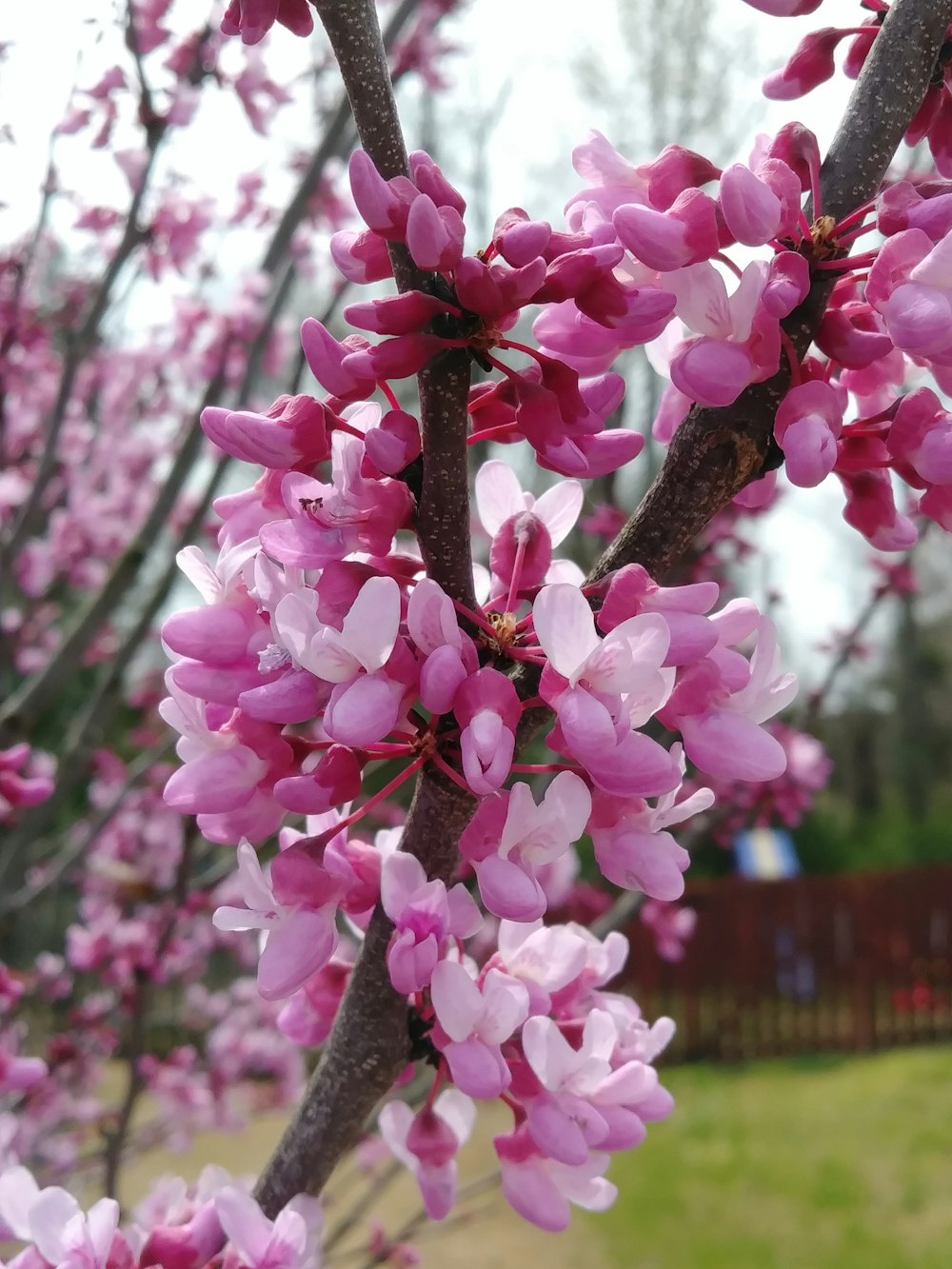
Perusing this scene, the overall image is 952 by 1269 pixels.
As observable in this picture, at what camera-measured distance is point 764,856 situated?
1253 centimetres

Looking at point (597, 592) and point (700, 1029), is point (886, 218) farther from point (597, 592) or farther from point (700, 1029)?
point (700, 1029)

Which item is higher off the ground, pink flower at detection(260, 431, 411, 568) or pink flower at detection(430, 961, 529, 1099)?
pink flower at detection(260, 431, 411, 568)

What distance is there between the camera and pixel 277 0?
83cm

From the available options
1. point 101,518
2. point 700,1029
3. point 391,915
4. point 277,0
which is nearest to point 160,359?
point 101,518

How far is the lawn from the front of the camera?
507 cm

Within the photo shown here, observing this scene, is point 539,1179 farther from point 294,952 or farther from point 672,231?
A: point 672,231

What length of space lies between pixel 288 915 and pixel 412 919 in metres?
0.11

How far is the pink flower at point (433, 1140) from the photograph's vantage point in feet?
Answer: 3.32

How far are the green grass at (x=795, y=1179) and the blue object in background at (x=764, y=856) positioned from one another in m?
4.27

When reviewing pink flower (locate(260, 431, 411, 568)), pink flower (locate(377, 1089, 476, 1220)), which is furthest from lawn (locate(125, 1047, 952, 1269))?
pink flower (locate(260, 431, 411, 568))

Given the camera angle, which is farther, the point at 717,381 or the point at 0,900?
the point at 0,900

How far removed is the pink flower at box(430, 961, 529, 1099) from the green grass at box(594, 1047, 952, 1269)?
5.00 meters

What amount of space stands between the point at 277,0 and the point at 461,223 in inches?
11.2

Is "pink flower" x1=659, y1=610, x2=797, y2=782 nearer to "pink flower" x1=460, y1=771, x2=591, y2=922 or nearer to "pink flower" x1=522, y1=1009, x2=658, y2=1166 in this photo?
"pink flower" x1=460, y1=771, x2=591, y2=922
